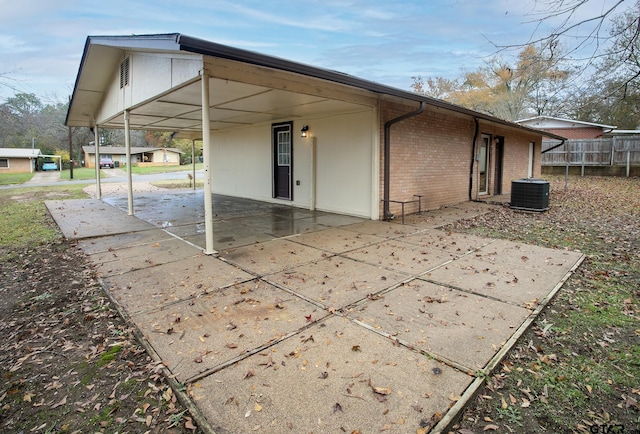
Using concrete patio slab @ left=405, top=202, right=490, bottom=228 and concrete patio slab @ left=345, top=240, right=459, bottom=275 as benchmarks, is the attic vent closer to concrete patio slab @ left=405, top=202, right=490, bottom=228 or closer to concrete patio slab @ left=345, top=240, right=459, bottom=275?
concrete patio slab @ left=345, top=240, right=459, bottom=275

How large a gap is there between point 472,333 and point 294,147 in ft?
27.7

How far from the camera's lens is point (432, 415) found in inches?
81.0

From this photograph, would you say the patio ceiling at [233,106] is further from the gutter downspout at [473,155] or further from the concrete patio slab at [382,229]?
the gutter downspout at [473,155]

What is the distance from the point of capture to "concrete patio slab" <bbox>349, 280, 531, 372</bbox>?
2.77m

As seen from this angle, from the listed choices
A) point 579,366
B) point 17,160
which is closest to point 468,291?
point 579,366

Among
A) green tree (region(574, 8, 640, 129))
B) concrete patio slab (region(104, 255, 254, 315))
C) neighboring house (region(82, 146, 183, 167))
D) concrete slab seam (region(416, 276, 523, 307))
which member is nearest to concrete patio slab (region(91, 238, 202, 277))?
concrete patio slab (region(104, 255, 254, 315))

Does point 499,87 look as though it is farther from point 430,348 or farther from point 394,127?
point 430,348

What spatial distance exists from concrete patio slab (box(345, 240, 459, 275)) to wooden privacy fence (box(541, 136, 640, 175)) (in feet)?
55.1

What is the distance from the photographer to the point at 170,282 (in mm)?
4285

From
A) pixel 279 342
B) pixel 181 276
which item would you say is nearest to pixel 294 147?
pixel 181 276

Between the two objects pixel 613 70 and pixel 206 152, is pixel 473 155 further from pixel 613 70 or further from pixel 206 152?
pixel 206 152

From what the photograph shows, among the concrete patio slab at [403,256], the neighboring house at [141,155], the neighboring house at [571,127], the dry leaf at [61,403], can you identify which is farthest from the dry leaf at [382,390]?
the neighboring house at [141,155]

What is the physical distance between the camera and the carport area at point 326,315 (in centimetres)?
217

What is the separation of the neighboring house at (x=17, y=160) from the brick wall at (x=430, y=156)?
50.0 m
